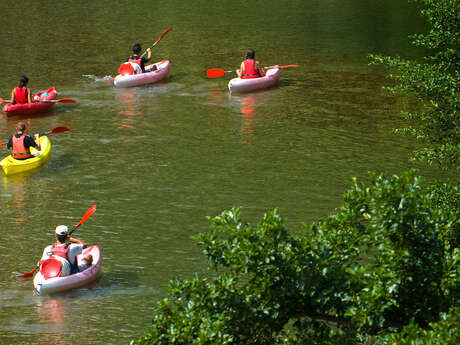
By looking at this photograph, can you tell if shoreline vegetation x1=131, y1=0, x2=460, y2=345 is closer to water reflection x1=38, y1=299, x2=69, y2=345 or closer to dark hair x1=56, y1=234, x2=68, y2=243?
water reflection x1=38, y1=299, x2=69, y2=345

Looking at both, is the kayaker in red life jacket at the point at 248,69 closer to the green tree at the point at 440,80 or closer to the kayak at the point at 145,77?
the kayak at the point at 145,77

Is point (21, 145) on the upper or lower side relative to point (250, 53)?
lower

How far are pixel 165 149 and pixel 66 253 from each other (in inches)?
239

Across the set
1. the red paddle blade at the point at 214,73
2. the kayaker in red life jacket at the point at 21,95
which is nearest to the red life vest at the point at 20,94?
the kayaker in red life jacket at the point at 21,95

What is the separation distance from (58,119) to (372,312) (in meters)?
14.6

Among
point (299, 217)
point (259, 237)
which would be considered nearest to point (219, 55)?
point (299, 217)

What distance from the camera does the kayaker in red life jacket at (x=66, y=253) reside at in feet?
34.9

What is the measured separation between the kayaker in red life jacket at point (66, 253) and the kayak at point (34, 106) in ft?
28.4

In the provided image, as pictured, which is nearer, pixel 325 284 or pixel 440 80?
pixel 325 284

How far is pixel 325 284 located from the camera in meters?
5.78

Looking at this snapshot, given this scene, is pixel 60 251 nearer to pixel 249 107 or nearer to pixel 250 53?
pixel 249 107

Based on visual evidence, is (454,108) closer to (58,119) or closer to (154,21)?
(58,119)

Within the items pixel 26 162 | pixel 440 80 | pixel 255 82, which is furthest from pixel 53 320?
pixel 255 82

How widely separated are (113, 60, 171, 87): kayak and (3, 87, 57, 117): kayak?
2.29 metres
